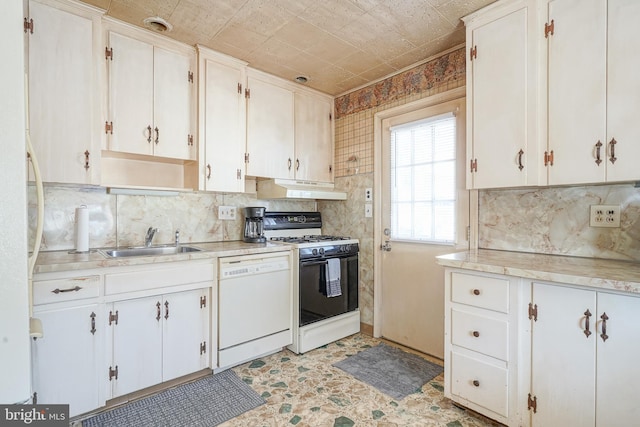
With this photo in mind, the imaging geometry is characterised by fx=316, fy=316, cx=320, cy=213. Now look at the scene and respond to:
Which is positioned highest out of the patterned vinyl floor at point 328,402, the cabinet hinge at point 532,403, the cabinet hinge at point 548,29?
the cabinet hinge at point 548,29

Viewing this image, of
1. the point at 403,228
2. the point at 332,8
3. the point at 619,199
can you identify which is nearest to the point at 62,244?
the point at 332,8

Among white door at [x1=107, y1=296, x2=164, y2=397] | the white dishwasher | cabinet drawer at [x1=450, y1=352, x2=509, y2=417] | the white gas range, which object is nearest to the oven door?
the white gas range

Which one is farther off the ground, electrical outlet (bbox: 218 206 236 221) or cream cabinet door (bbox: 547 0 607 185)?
cream cabinet door (bbox: 547 0 607 185)

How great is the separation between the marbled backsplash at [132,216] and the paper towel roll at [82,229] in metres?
0.19

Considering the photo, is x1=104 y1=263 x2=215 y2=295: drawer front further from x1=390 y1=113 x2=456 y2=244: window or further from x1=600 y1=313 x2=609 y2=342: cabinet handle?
x1=600 y1=313 x2=609 y2=342: cabinet handle

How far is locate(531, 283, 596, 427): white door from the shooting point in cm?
147

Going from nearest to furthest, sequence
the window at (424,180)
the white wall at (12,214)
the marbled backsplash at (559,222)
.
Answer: the white wall at (12,214)
the marbled backsplash at (559,222)
the window at (424,180)

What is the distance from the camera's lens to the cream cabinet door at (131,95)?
2.24 metres

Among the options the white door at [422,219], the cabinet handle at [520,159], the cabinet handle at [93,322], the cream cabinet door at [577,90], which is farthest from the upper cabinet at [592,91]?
the cabinet handle at [93,322]

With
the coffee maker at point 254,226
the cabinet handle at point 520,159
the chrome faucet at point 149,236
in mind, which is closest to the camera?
the cabinet handle at point 520,159

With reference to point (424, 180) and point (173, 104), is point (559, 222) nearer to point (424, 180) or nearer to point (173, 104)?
point (424, 180)

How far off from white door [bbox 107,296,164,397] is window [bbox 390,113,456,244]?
2.11 metres

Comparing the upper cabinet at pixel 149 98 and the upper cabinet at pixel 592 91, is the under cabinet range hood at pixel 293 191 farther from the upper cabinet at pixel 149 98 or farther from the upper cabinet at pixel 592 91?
the upper cabinet at pixel 592 91

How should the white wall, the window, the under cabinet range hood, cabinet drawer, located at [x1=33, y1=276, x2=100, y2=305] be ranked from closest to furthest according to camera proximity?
the white wall
cabinet drawer, located at [x1=33, y1=276, x2=100, y2=305]
the window
the under cabinet range hood
